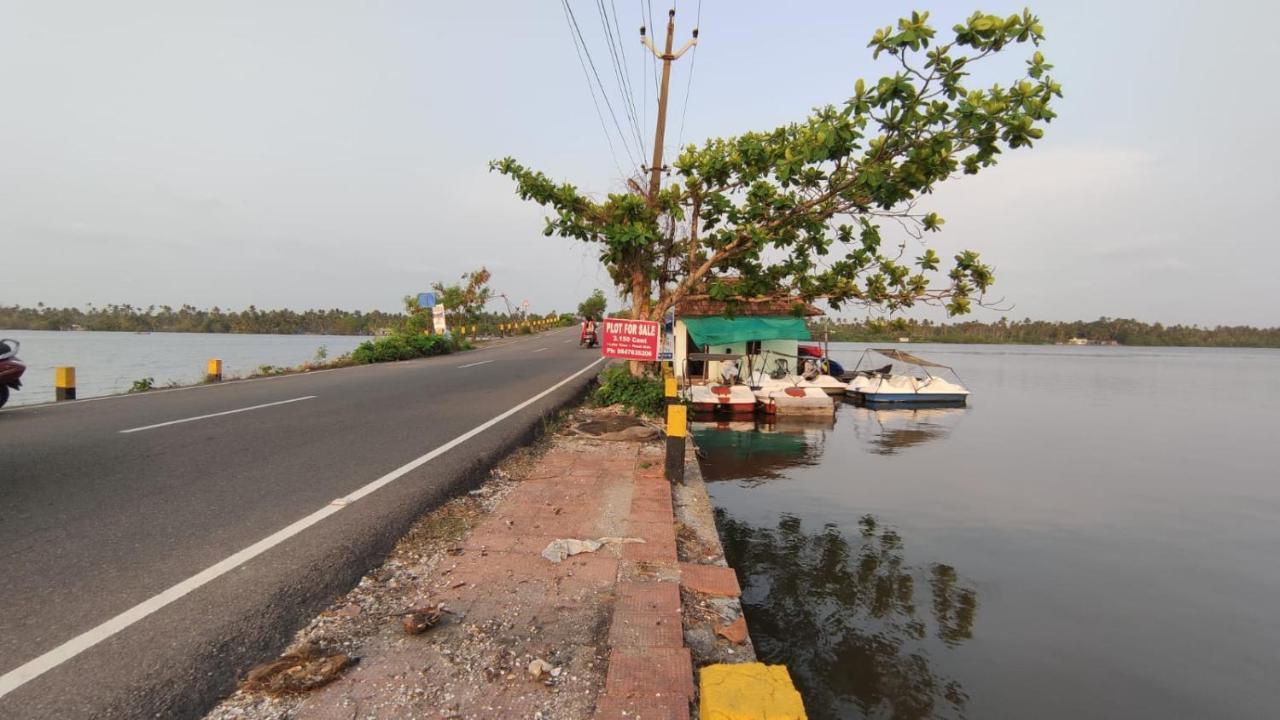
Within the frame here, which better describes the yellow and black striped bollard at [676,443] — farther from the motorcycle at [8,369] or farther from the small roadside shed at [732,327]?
the small roadside shed at [732,327]

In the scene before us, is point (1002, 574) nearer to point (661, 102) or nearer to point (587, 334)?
point (661, 102)

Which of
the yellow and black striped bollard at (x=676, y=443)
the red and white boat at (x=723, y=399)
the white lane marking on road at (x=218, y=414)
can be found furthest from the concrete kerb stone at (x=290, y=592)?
the red and white boat at (x=723, y=399)

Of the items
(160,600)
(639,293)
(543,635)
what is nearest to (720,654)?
(543,635)

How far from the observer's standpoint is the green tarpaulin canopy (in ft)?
68.1

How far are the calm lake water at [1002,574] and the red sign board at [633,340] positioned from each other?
116 inches

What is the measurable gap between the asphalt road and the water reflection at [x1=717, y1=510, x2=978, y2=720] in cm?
346

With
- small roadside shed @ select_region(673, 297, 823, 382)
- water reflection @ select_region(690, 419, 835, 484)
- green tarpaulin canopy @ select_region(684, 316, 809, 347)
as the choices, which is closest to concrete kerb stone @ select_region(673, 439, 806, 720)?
water reflection @ select_region(690, 419, 835, 484)

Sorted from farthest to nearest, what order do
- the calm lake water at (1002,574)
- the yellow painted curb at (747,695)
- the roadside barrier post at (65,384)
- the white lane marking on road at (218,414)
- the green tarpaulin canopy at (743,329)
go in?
the green tarpaulin canopy at (743,329) < the roadside barrier post at (65,384) < the white lane marking on road at (218,414) < the calm lake water at (1002,574) < the yellow painted curb at (747,695)

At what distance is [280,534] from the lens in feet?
13.2

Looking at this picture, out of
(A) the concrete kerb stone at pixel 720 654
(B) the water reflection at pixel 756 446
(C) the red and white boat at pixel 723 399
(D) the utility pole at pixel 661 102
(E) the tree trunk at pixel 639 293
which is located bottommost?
(B) the water reflection at pixel 756 446

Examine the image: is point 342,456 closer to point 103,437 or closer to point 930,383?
point 103,437

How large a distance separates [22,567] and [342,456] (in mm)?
2830

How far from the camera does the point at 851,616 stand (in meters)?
6.34

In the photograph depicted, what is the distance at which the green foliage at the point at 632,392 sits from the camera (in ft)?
34.6
